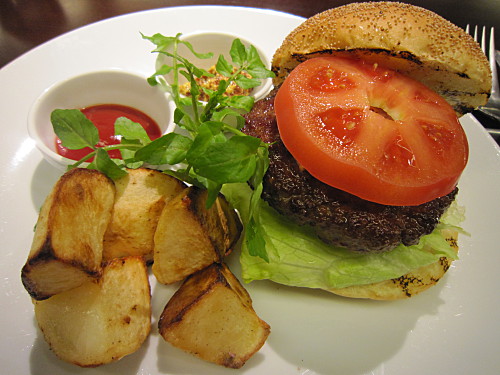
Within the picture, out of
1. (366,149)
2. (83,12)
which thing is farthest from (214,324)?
(83,12)

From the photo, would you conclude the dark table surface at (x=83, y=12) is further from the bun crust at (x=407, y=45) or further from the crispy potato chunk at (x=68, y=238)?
the crispy potato chunk at (x=68, y=238)

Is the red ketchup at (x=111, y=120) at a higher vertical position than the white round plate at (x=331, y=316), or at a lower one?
higher

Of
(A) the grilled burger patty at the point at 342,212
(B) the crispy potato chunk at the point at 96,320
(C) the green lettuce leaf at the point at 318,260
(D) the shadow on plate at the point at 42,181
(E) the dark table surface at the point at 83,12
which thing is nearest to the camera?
(B) the crispy potato chunk at the point at 96,320

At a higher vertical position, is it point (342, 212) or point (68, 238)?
point (68, 238)

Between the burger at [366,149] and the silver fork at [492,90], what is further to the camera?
the silver fork at [492,90]

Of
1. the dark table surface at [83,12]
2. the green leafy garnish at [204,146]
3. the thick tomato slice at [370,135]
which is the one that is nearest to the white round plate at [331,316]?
the green leafy garnish at [204,146]

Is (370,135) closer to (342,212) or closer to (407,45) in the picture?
(342,212)

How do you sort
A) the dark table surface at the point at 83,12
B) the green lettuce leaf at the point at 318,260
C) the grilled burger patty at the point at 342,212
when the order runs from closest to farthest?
the grilled burger patty at the point at 342,212, the green lettuce leaf at the point at 318,260, the dark table surface at the point at 83,12
